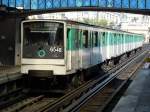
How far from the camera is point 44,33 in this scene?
16.5 meters

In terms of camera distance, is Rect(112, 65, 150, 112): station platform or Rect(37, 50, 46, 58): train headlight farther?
Rect(37, 50, 46, 58): train headlight

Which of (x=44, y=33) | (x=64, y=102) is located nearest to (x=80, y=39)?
(x=44, y=33)

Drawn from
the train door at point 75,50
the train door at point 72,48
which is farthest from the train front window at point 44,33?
the train door at point 75,50

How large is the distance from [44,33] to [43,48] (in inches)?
22.2

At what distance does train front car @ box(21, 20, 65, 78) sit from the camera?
16.2 metres

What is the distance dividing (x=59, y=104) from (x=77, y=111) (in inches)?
44.1

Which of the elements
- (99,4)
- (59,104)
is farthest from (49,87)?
(99,4)

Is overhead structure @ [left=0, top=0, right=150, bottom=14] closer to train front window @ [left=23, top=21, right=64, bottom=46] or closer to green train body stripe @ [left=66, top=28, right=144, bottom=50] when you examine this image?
→ green train body stripe @ [left=66, top=28, right=144, bottom=50]

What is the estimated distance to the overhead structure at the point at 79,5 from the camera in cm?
4422

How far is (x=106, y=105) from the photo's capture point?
14.1 meters

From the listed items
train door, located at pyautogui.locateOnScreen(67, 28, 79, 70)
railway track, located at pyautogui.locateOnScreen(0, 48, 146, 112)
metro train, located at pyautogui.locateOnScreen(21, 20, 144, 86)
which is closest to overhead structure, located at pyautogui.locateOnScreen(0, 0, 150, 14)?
railway track, located at pyautogui.locateOnScreen(0, 48, 146, 112)

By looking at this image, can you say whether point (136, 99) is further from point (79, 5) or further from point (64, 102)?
point (79, 5)

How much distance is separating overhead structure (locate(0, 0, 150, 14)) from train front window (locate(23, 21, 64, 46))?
26.9 metres

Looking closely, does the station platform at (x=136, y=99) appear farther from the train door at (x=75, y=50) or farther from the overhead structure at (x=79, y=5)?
the overhead structure at (x=79, y=5)
